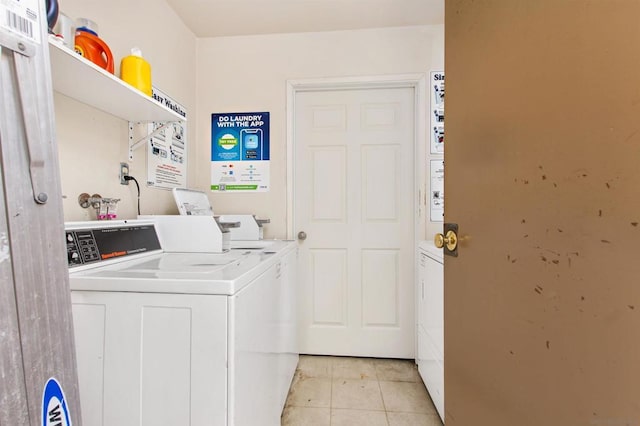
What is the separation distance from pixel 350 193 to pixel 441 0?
57.8 inches

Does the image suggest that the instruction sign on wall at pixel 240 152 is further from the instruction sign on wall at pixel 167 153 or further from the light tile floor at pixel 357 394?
the light tile floor at pixel 357 394

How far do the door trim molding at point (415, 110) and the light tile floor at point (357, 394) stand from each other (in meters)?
1.00

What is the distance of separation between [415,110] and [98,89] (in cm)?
197

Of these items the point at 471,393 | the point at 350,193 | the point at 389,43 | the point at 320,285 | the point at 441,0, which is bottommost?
the point at 320,285

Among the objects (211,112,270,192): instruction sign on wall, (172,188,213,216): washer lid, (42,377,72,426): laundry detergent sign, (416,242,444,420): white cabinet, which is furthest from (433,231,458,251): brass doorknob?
(211,112,270,192): instruction sign on wall

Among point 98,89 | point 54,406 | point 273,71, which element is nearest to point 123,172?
point 98,89

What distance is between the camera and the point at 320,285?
7.06 ft

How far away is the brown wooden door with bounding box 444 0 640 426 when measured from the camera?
395 millimetres

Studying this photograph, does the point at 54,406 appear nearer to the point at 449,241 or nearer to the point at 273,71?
the point at 449,241

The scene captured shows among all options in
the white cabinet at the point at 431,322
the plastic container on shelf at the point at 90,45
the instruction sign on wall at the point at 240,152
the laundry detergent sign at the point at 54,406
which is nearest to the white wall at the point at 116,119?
the plastic container on shelf at the point at 90,45

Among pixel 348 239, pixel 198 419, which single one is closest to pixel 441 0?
pixel 348 239

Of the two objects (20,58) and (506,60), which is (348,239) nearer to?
(506,60)

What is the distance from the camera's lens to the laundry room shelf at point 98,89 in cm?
85

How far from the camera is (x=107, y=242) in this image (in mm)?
1007
